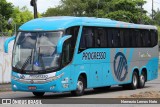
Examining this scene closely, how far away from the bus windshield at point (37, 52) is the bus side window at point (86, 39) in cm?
166

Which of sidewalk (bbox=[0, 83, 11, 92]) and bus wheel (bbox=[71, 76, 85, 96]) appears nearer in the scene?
bus wheel (bbox=[71, 76, 85, 96])

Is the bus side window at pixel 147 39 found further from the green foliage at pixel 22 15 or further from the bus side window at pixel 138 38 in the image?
the green foliage at pixel 22 15

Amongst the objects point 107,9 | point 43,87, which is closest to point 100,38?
point 43,87

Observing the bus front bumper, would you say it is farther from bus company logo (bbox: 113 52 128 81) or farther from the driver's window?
bus company logo (bbox: 113 52 128 81)

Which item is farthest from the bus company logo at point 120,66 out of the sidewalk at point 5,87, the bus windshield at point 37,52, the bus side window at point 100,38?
the sidewalk at point 5,87

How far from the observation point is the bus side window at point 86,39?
22.0 m

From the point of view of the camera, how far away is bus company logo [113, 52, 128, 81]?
25359mm

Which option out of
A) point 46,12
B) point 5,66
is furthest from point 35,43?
point 46,12

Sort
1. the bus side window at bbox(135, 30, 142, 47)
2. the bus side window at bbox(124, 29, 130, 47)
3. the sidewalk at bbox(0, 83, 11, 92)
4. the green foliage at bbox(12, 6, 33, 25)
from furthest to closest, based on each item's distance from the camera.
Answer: the green foliage at bbox(12, 6, 33, 25), the sidewalk at bbox(0, 83, 11, 92), the bus side window at bbox(135, 30, 142, 47), the bus side window at bbox(124, 29, 130, 47)

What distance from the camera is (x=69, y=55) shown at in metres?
20.9

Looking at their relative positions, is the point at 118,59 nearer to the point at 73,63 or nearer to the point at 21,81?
the point at 73,63

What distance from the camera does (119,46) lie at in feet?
84.1

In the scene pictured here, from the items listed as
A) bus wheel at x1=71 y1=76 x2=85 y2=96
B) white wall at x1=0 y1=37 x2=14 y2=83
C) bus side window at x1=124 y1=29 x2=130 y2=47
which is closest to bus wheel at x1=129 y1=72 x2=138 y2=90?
bus side window at x1=124 y1=29 x2=130 y2=47

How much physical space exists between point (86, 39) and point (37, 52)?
112 inches
